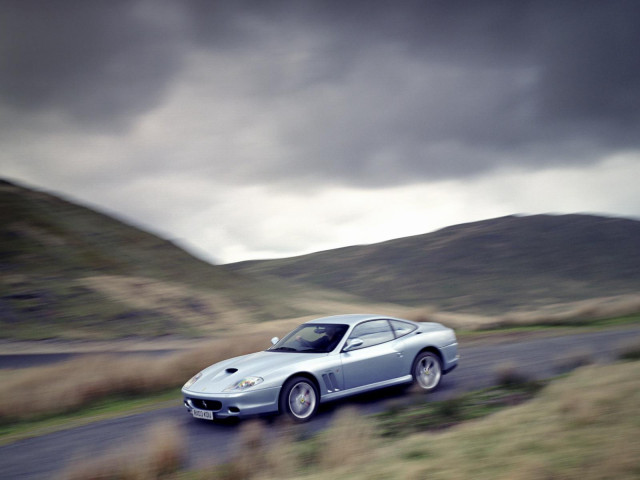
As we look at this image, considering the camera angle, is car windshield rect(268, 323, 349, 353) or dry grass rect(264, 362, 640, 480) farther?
car windshield rect(268, 323, 349, 353)

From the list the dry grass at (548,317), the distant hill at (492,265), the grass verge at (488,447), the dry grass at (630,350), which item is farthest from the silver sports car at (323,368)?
the distant hill at (492,265)

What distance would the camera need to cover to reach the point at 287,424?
795 cm

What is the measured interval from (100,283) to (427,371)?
35664 millimetres

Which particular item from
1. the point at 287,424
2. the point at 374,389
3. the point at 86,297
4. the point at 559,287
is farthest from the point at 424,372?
the point at 559,287

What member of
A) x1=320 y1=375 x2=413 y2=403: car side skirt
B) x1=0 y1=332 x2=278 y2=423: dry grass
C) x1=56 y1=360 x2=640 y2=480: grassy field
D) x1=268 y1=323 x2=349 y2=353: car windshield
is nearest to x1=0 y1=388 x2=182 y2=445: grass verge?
x1=0 y1=332 x2=278 y2=423: dry grass

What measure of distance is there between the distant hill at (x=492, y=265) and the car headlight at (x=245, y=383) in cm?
5542

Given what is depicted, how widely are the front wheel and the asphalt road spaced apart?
180 mm

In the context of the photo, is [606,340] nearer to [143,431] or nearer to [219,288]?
[143,431]

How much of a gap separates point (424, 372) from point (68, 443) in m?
5.25

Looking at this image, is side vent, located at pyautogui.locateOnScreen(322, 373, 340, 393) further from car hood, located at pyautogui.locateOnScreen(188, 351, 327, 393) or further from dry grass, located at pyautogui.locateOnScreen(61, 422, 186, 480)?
dry grass, located at pyautogui.locateOnScreen(61, 422, 186, 480)

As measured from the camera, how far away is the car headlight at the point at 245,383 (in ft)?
26.0

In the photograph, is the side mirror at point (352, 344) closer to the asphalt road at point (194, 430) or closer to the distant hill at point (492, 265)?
the asphalt road at point (194, 430)

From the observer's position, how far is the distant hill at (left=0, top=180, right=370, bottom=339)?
116 feet

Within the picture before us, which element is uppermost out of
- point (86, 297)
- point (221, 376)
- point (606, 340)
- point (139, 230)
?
point (139, 230)
